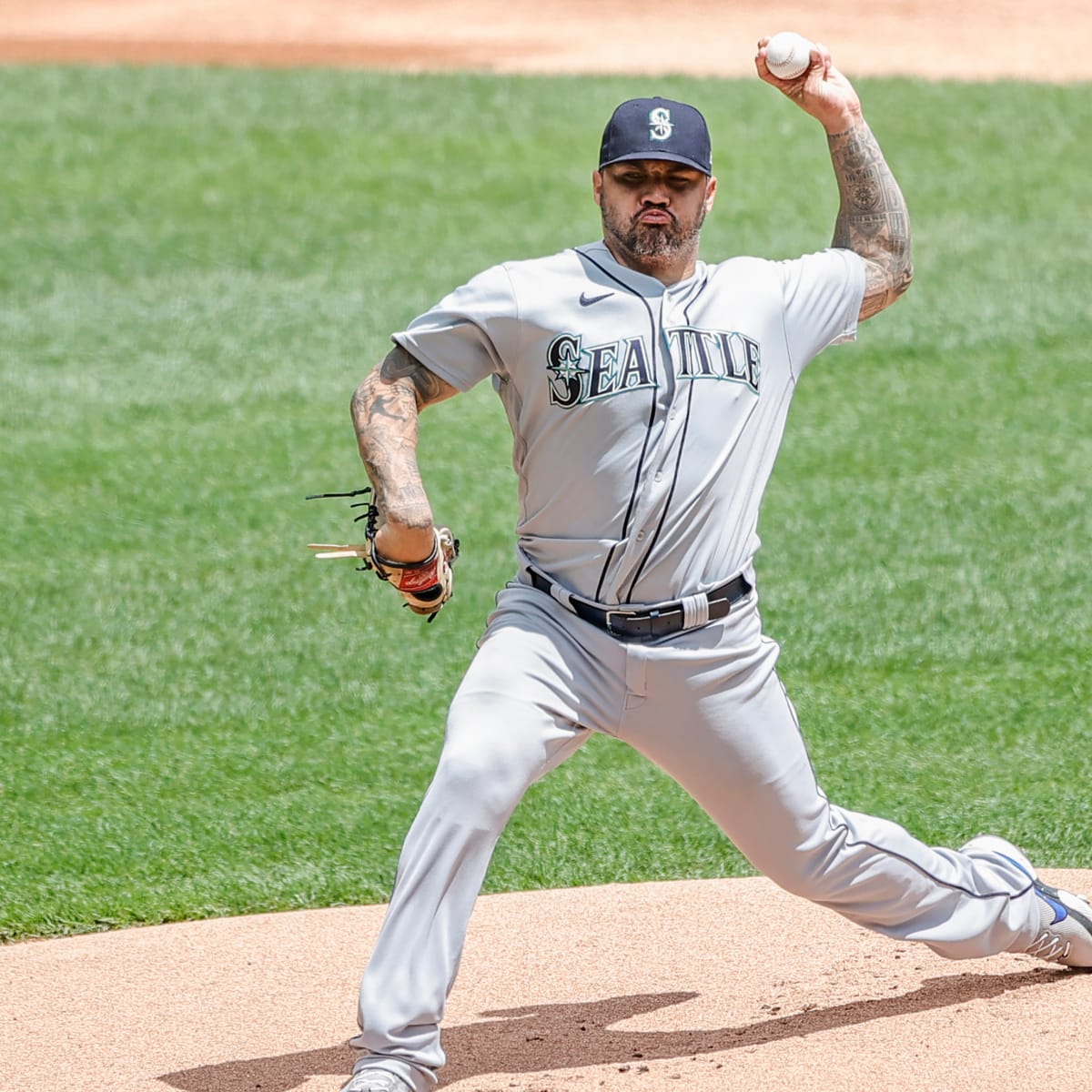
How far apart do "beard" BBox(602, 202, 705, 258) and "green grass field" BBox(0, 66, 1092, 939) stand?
247 cm

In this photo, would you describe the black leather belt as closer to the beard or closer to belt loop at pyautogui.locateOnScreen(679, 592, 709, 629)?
belt loop at pyautogui.locateOnScreen(679, 592, 709, 629)

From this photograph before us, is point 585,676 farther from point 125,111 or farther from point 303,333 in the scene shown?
point 125,111

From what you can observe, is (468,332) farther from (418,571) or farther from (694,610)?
(694,610)

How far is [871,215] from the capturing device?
4.46 meters

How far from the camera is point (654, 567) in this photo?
402 centimetres

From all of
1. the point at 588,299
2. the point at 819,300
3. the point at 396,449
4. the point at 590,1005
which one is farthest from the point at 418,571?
the point at 590,1005

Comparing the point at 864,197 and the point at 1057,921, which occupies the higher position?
the point at 864,197

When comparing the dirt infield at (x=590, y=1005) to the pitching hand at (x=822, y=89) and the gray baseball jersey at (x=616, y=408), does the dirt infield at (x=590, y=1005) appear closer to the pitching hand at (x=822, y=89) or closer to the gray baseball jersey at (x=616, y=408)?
the gray baseball jersey at (x=616, y=408)

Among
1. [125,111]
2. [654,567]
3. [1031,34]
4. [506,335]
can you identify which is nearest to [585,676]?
[654,567]

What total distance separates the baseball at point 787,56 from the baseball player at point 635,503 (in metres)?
0.32

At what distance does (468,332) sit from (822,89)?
1.09 metres

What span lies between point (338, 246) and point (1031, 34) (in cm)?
1024

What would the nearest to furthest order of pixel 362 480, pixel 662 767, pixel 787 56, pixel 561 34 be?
pixel 662 767 < pixel 787 56 < pixel 362 480 < pixel 561 34

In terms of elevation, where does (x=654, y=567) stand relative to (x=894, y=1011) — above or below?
above
